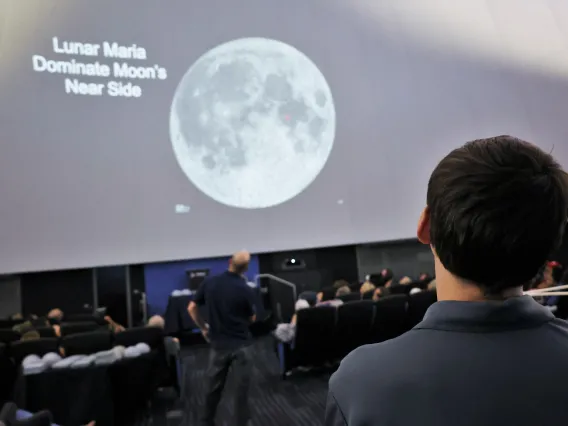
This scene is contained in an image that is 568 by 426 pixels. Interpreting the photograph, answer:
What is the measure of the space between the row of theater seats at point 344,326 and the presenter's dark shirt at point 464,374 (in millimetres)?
4489

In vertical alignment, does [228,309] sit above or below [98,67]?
below

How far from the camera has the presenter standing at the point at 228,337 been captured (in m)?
3.59

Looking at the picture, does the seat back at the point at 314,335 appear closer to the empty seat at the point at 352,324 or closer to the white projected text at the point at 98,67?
the empty seat at the point at 352,324

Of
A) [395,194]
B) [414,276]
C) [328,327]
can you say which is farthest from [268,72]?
[414,276]

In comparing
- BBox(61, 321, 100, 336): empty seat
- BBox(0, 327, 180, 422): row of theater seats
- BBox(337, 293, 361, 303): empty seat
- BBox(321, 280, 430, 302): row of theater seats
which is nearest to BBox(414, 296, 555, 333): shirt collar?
BBox(0, 327, 180, 422): row of theater seats

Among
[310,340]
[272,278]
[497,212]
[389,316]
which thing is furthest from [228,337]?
[272,278]

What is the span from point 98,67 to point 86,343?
10.5 feet

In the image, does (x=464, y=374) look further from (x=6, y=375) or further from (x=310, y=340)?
(x=310, y=340)

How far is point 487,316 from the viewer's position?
2.30 ft

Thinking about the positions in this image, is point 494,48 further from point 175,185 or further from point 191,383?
point 191,383

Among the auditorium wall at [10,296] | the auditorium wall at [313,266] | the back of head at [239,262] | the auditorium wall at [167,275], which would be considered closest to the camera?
the back of head at [239,262]

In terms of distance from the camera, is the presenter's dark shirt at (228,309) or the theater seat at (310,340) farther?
the theater seat at (310,340)

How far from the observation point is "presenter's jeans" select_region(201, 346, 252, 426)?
141 inches

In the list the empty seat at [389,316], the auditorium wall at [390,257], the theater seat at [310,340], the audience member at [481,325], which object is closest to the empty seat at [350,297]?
the empty seat at [389,316]
